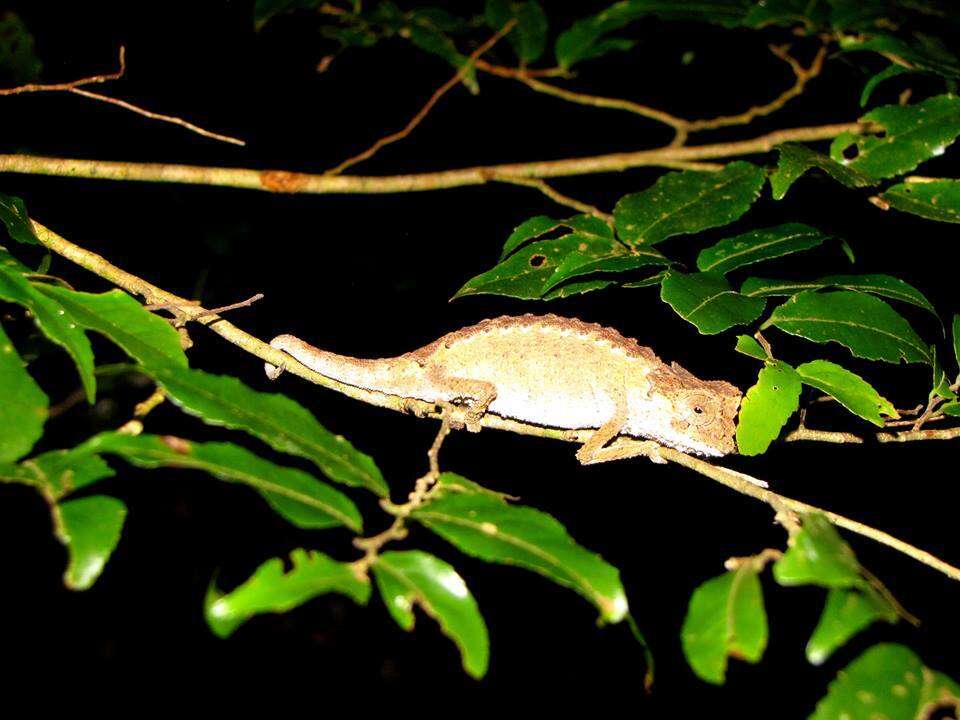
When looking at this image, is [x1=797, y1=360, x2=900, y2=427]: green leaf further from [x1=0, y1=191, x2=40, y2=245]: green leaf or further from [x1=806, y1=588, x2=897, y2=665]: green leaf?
[x1=0, y1=191, x2=40, y2=245]: green leaf

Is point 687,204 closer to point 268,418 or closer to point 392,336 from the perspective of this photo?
point 268,418

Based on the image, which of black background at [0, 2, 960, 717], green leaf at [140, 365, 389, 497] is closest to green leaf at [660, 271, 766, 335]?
green leaf at [140, 365, 389, 497]

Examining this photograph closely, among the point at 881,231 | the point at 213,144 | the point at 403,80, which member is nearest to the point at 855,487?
the point at 881,231

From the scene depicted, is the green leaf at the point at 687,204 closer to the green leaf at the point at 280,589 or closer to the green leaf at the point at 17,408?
the green leaf at the point at 280,589

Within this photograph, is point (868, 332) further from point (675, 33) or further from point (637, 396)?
point (675, 33)

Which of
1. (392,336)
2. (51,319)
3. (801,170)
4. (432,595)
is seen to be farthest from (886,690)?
(392,336)
